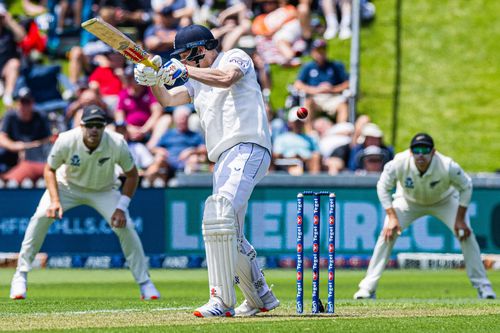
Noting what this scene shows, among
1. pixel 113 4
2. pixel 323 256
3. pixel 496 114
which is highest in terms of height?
pixel 113 4

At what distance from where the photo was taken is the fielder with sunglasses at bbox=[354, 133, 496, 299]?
13.5 m

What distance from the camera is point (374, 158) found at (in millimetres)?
19469

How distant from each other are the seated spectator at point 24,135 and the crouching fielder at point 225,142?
9.96m

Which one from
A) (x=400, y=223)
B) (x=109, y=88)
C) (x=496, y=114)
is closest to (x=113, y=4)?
(x=109, y=88)

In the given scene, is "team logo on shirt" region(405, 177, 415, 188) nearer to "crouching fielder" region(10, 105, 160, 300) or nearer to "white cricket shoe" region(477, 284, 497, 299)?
"white cricket shoe" region(477, 284, 497, 299)

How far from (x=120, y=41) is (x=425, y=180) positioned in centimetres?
541

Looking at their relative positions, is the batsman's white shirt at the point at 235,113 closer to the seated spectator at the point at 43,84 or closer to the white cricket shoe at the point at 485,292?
the white cricket shoe at the point at 485,292

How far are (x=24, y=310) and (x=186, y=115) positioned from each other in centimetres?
972

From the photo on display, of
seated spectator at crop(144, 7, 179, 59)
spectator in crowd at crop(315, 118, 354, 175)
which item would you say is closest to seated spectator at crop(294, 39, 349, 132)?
spectator in crowd at crop(315, 118, 354, 175)

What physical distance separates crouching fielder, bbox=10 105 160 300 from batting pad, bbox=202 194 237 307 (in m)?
3.46

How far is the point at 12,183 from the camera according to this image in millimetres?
18734

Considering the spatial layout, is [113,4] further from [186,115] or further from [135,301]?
[135,301]

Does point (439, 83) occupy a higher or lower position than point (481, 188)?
higher

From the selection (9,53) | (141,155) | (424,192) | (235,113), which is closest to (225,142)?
(235,113)
